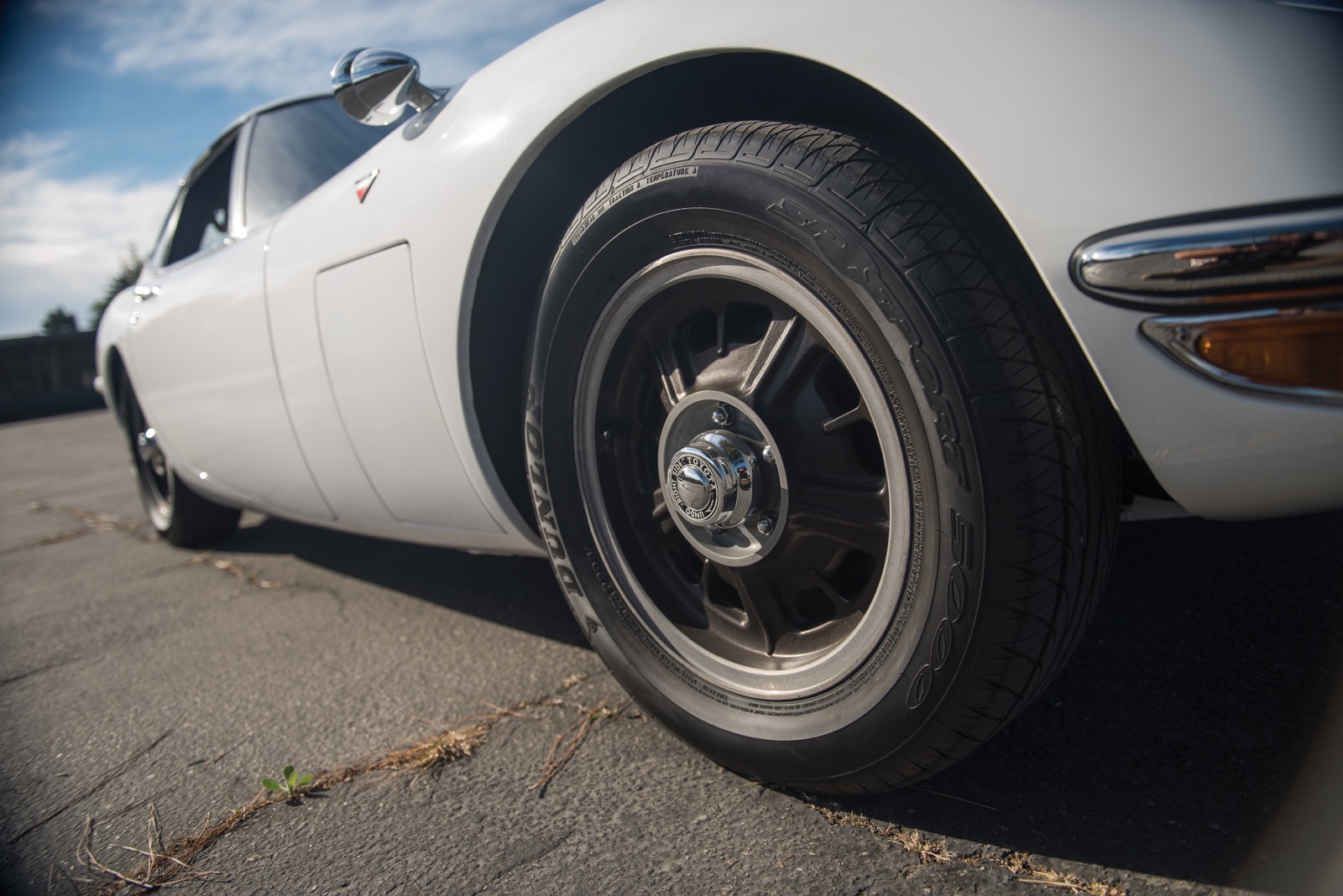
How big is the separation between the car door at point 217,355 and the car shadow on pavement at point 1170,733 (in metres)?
1.84

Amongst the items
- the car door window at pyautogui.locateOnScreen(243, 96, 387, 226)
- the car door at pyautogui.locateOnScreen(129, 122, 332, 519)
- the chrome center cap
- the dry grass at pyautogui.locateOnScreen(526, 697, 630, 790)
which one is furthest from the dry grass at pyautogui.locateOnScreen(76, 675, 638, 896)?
the car door window at pyautogui.locateOnScreen(243, 96, 387, 226)

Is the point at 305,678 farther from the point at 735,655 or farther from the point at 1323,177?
the point at 1323,177

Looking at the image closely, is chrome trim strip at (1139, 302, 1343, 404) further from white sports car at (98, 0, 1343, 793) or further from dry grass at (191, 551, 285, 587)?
dry grass at (191, 551, 285, 587)

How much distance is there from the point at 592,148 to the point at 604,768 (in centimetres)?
106

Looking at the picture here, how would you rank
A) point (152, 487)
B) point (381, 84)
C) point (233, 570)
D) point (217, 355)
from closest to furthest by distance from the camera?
point (381, 84)
point (217, 355)
point (233, 570)
point (152, 487)

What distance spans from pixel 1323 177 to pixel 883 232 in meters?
0.43

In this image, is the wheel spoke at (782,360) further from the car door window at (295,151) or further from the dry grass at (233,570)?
the dry grass at (233,570)

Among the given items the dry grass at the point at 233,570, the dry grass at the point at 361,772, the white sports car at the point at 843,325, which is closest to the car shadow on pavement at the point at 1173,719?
the white sports car at the point at 843,325

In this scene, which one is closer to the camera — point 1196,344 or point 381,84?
point 1196,344

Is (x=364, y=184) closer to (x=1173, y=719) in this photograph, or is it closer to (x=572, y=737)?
(x=572, y=737)

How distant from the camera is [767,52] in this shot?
119cm

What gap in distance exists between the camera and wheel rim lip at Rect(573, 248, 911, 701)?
3.77ft

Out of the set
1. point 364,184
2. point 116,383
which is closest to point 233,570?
point 116,383

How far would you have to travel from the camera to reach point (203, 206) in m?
3.47
